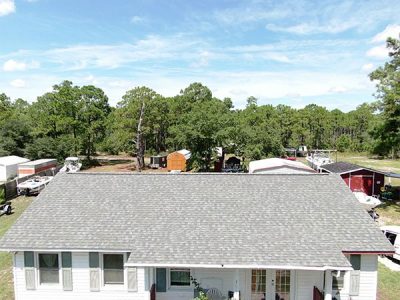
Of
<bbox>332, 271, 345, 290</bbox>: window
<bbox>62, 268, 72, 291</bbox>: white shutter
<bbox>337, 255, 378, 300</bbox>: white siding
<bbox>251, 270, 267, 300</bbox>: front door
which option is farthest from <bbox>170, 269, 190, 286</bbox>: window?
<bbox>337, 255, 378, 300</bbox>: white siding

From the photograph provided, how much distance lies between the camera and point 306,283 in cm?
1282

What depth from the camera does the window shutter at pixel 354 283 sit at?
12500 millimetres

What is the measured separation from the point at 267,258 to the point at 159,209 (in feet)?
16.2

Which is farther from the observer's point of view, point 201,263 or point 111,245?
point 111,245

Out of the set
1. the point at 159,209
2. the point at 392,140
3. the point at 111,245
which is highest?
the point at 392,140

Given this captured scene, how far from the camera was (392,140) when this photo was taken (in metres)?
29.4

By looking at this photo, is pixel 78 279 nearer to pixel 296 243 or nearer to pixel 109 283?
pixel 109 283

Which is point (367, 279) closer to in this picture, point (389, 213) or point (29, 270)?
point (29, 270)

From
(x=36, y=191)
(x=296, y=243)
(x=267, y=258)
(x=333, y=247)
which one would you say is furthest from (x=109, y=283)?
(x=36, y=191)

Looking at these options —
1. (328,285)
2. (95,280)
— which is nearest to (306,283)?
(328,285)

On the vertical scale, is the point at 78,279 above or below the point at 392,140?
below

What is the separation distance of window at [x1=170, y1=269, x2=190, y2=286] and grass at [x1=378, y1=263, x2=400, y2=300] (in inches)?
311

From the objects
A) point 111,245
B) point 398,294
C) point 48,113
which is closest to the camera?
point 111,245

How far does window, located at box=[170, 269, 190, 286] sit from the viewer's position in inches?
521
